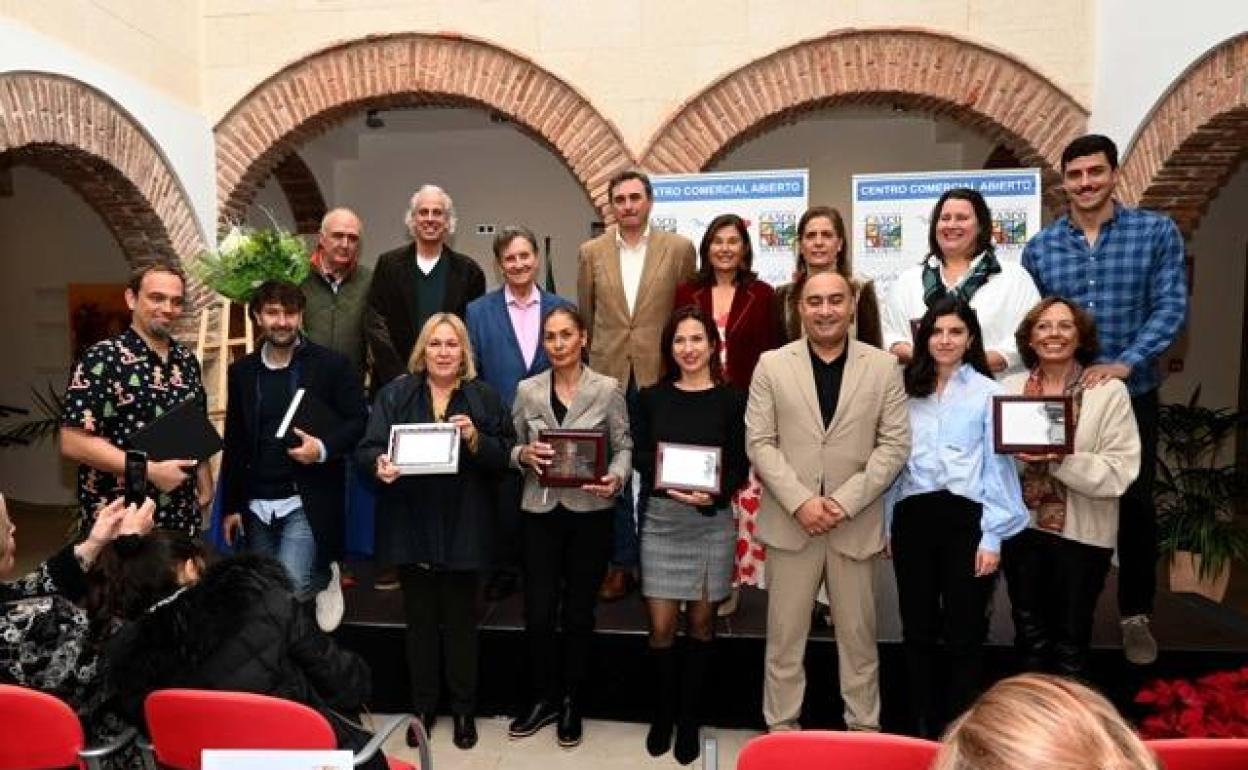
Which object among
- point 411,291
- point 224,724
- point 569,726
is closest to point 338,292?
Result: point 411,291

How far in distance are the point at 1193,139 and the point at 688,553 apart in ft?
13.2

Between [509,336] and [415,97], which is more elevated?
[415,97]

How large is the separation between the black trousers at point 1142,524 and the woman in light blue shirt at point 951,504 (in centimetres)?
71

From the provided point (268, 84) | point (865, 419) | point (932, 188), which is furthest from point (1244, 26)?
point (268, 84)

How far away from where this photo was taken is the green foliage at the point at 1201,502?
5.38 meters

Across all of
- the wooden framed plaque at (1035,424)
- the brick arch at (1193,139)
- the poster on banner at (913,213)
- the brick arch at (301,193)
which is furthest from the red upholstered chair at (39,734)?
the brick arch at (301,193)

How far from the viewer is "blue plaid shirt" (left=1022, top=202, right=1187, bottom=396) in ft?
11.1

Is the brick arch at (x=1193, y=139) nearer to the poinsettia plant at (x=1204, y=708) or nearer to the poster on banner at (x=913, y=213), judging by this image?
the poster on banner at (x=913, y=213)

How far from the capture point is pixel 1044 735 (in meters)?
1.11

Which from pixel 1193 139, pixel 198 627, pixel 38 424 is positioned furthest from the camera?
pixel 38 424

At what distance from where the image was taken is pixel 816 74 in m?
6.11

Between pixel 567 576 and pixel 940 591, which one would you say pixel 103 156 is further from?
pixel 940 591

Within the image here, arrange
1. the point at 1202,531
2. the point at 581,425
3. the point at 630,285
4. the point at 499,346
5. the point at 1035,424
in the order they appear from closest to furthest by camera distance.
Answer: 1. the point at 1035,424
2. the point at 581,425
3. the point at 499,346
4. the point at 630,285
5. the point at 1202,531

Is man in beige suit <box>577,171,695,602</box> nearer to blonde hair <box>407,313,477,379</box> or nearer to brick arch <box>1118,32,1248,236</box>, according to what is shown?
blonde hair <box>407,313,477,379</box>
